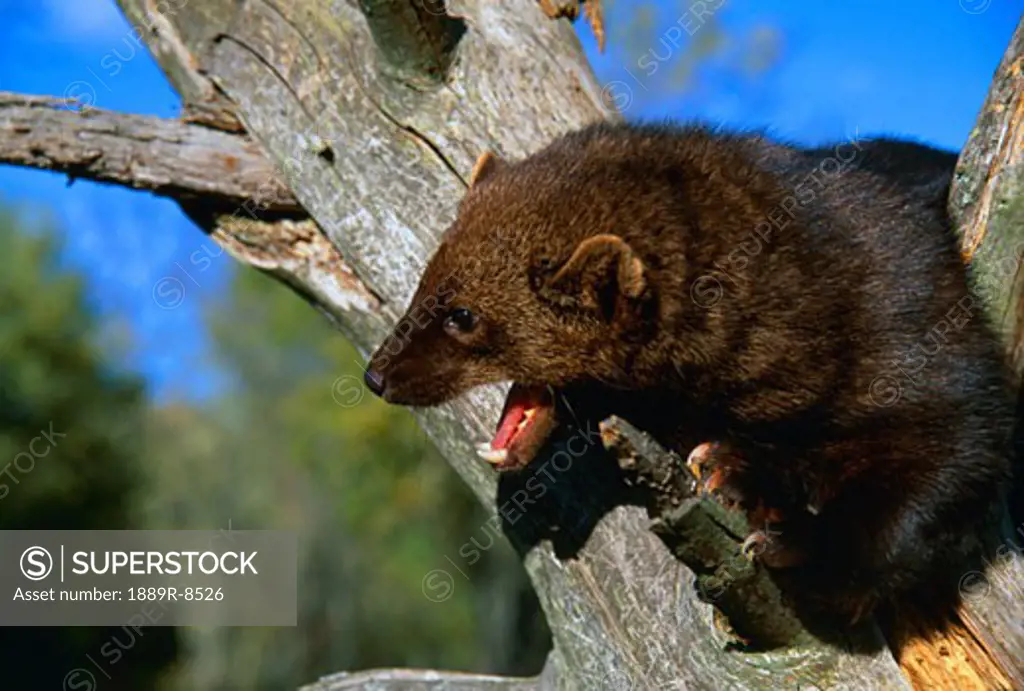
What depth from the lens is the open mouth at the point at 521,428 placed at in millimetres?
3713

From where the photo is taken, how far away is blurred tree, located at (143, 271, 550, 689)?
1902cm

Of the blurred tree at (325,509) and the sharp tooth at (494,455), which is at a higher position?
the sharp tooth at (494,455)

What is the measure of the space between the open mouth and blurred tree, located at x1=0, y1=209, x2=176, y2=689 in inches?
355

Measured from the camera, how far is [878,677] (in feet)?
11.5

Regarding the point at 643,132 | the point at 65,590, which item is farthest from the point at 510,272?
the point at 65,590

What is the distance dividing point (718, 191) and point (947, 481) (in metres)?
1.07

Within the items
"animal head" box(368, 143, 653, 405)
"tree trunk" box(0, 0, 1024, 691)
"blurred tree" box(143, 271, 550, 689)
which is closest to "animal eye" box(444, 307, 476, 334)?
"animal head" box(368, 143, 653, 405)

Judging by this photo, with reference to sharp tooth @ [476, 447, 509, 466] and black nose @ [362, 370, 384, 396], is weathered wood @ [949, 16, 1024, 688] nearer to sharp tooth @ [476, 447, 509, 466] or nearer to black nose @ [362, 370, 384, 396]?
sharp tooth @ [476, 447, 509, 466]

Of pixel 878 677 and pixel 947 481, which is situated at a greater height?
pixel 947 481

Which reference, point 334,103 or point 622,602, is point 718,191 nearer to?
Answer: point 622,602

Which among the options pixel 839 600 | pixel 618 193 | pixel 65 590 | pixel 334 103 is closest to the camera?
pixel 839 600

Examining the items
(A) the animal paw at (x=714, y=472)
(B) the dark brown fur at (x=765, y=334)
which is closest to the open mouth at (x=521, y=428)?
(B) the dark brown fur at (x=765, y=334)

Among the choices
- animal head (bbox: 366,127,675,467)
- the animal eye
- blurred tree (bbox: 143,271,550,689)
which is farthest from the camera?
blurred tree (bbox: 143,271,550,689)

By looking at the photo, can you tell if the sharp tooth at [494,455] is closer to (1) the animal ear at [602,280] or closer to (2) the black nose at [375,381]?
(2) the black nose at [375,381]
